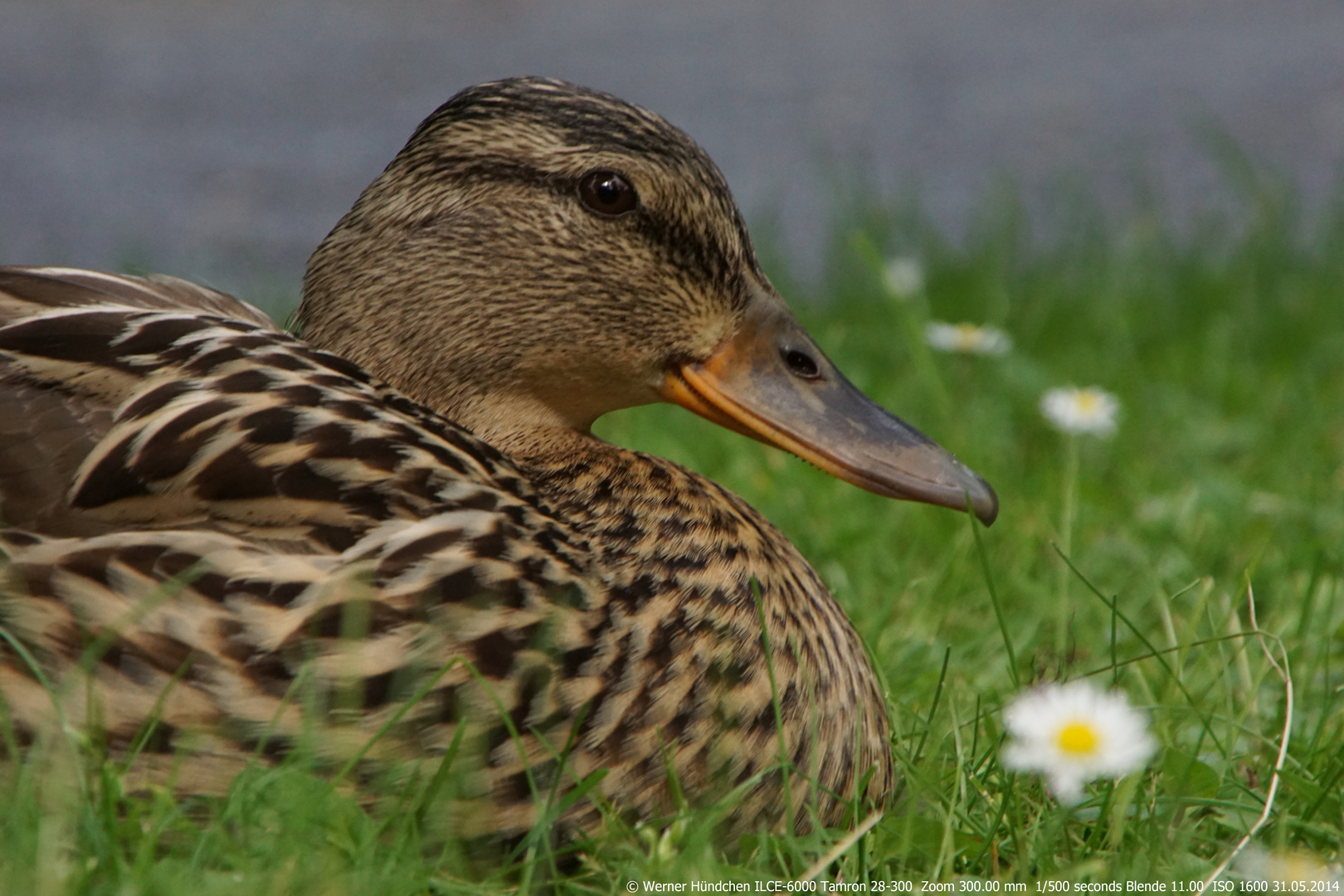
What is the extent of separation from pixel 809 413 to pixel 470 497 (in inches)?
27.7

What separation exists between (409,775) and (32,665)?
497 mm

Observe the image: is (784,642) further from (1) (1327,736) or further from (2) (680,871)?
(1) (1327,736)

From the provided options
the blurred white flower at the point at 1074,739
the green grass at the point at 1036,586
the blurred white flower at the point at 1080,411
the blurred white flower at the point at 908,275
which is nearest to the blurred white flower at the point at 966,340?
the green grass at the point at 1036,586

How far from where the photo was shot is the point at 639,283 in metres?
2.88

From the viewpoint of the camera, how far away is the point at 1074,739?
2.23 m

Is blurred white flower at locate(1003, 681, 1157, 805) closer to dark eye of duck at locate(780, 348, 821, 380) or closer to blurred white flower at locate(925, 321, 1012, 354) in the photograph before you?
dark eye of duck at locate(780, 348, 821, 380)

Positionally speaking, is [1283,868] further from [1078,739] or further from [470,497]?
[470,497]

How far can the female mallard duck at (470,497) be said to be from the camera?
7.22ft

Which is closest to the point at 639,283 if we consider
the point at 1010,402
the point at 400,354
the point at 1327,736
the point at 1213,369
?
the point at 400,354

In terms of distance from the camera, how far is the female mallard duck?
2201 millimetres

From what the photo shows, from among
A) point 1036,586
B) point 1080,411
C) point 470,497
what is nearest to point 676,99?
point 1080,411

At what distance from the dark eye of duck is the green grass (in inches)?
18.4

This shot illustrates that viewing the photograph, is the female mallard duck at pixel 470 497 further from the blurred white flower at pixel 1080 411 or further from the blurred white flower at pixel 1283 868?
the blurred white flower at pixel 1080 411

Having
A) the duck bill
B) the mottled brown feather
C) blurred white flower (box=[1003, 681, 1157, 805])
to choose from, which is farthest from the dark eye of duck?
blurred white flower (box=[1003, 681, 1157, 805])
